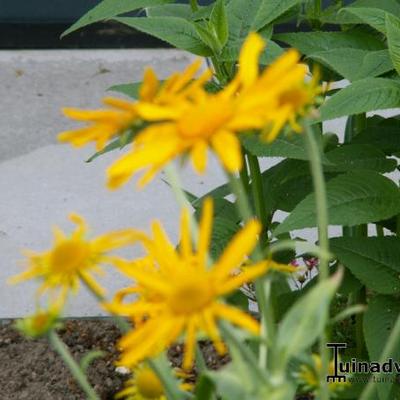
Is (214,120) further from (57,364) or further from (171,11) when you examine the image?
(57,364)

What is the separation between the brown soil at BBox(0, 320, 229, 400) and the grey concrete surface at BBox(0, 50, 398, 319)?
21 cm

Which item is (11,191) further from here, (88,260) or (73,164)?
(88,260)

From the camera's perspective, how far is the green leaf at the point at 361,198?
4.33 ft

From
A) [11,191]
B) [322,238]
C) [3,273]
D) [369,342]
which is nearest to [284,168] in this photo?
[369,342]

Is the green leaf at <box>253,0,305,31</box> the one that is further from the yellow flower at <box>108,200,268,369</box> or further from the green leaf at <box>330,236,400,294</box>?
the yellow flower at <box>108,200,268,369</box>

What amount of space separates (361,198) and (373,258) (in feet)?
0.45

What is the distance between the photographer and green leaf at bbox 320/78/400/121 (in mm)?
1273

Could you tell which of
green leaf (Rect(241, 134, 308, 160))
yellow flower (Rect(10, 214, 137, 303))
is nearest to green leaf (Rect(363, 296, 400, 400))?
green leaf (Rect(241, 134, 308, 160))

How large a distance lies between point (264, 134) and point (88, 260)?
0.48 ft

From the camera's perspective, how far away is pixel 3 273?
9.04ft

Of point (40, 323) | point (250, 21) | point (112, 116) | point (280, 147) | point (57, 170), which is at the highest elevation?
point (112, 116)

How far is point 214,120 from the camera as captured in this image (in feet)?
1.83

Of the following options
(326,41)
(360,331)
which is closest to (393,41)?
(326,41)

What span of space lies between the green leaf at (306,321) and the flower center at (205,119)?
122 millimetres
